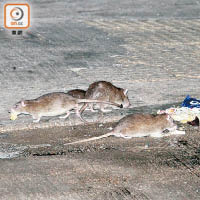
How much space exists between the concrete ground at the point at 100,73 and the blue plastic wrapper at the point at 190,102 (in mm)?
413

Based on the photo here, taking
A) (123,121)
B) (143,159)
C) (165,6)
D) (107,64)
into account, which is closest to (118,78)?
(107,64)

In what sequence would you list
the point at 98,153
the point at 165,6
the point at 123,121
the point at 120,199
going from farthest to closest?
the point at 165,6 → the point at 123,121 → the point at 98,153 → the point at 120,199

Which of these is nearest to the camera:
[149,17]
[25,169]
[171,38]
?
[25,169]

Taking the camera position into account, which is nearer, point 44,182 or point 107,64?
point 44,182

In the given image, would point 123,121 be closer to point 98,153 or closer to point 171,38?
point 98,153

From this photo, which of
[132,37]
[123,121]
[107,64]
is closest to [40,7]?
[132,37]

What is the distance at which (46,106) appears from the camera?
Result: 26.7 ft

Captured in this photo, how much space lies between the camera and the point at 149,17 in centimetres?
1565

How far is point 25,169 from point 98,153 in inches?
35.3

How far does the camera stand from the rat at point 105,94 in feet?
27.6

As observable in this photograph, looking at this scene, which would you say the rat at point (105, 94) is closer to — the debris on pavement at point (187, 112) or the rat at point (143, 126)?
the debris on pavement at point (187, 112)

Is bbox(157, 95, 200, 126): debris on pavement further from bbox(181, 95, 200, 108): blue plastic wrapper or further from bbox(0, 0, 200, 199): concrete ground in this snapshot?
bbox(0, 0, 200, 199): concrete ground

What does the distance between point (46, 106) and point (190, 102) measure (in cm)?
192

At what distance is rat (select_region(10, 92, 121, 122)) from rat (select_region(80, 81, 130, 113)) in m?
0.20
